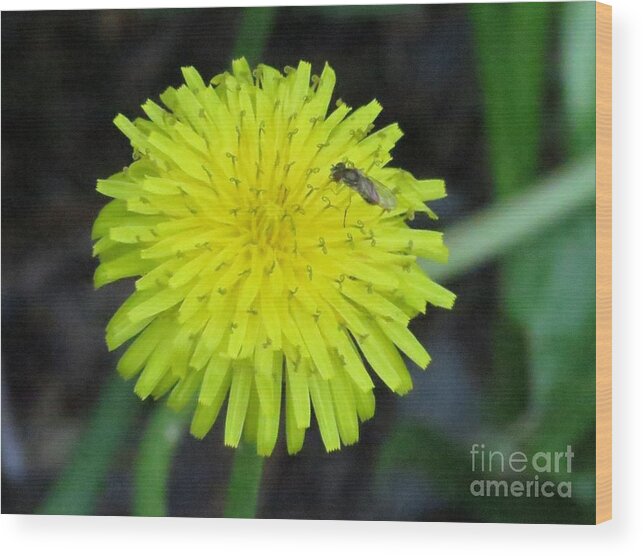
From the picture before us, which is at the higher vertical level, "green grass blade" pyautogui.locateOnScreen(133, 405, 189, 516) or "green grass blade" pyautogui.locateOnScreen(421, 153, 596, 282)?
"green grass blade" pyautogui.locateOnScreen(421, 153, 596, 282)

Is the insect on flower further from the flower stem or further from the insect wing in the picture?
the flower stem

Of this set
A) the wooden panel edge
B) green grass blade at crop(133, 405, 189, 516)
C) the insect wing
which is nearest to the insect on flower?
the insect wing
